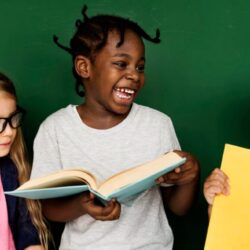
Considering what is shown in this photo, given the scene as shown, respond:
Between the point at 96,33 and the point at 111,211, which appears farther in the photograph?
the point at 96,33

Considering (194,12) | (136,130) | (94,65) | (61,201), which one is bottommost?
(61,201)

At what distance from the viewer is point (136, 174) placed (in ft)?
2.98

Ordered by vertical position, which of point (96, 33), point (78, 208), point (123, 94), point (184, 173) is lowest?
point (78, 208)

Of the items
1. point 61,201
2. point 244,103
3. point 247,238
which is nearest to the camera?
point 247,238

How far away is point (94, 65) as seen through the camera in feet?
4.02

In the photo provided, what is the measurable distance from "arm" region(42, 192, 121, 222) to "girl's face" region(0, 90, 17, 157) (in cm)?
16

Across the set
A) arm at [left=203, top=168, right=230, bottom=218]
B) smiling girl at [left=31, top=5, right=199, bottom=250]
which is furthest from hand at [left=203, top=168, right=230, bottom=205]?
smiling girl at [left=31, top=5, right=199, bottom=250]

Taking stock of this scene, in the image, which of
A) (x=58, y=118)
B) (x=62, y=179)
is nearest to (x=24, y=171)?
(x=58, y=118)

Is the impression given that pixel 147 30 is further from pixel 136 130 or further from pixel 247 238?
pixel 247 238

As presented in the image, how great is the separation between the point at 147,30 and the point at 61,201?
559mm

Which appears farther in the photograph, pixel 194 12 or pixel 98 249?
pixel 194 12

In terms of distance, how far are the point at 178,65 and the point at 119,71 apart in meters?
0.30

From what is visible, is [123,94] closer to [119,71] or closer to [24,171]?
[119,71]

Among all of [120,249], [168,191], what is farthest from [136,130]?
[120,249]
